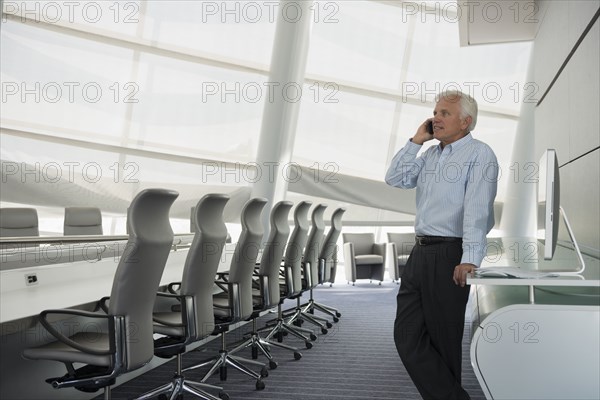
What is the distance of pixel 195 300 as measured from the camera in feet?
11.4

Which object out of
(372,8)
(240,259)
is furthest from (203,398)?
(372,8)

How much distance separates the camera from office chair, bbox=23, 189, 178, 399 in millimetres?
2674

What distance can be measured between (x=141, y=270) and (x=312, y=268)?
11.8 feet

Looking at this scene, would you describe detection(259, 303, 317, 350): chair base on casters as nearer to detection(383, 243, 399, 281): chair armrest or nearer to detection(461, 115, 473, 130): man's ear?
detection(461, 115, 473, 130): man's ear

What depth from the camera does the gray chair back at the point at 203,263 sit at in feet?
11.4

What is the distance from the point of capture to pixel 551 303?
7.38 feet

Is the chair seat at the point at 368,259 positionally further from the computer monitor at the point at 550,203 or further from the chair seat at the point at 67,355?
the computer monitor at the point at 550,203

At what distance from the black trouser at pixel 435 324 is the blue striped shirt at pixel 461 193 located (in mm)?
105

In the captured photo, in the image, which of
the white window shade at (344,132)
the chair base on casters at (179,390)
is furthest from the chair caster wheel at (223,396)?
the white window shade at (344,132)

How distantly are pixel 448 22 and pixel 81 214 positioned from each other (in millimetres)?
6441

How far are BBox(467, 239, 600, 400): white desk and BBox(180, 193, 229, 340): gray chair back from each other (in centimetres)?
166

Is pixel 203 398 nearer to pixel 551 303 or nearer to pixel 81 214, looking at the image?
pixel 551 303

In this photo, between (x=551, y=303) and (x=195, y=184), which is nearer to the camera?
(x=551, y=303)

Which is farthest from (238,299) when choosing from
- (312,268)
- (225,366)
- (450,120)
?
(312,268)
